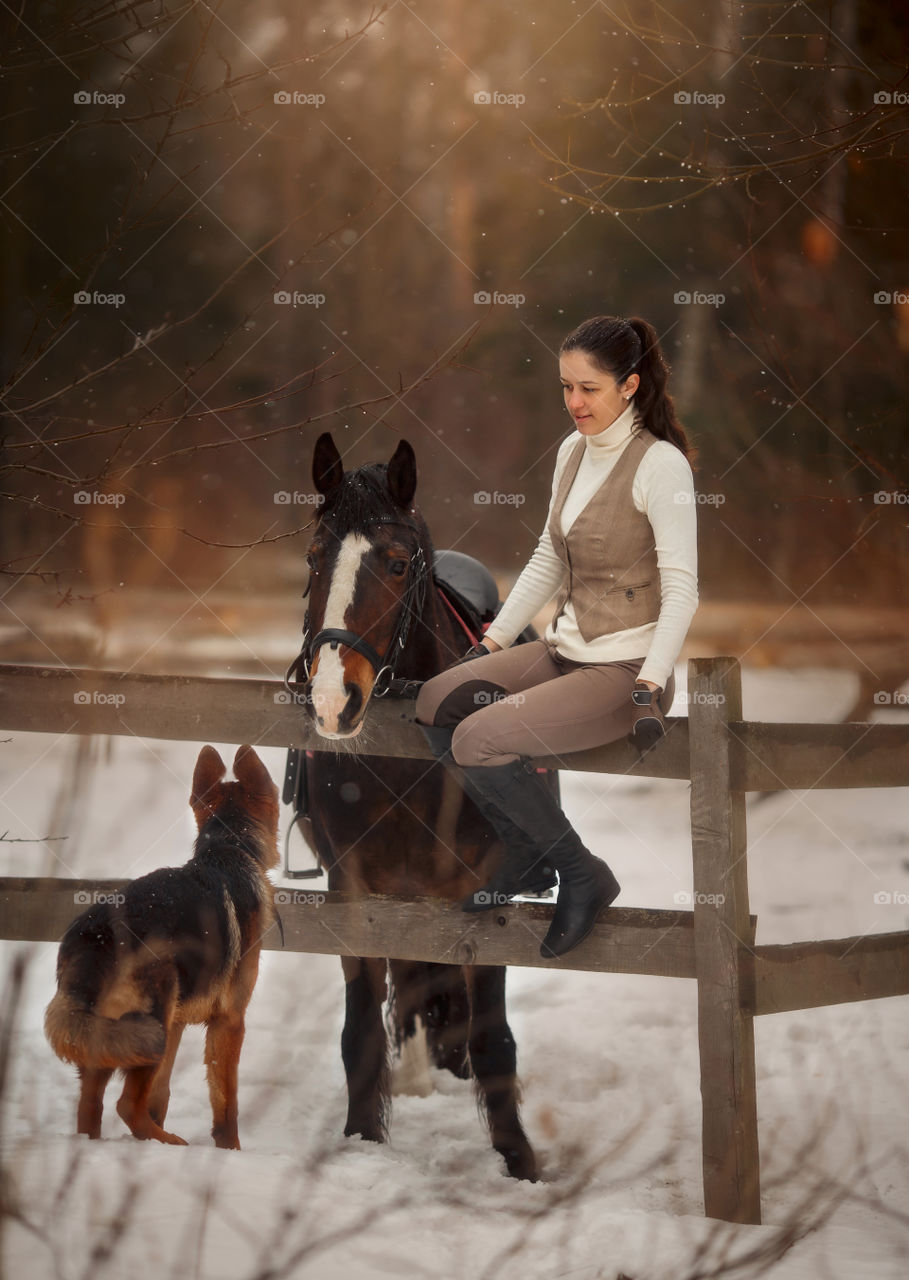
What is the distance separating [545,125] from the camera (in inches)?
424

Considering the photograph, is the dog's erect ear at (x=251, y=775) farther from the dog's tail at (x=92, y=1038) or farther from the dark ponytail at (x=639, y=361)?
the dark ponytail at (x=639, y=361)

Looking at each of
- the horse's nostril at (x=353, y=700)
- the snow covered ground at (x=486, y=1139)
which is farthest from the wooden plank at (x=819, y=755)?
the horse's nostril at (x=353, y=700)

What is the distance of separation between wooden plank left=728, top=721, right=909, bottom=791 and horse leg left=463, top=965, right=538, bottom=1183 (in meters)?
1.28

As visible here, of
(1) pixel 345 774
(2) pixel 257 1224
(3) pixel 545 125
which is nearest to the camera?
(2) pixel 257 1224

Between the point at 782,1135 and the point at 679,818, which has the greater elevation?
the point at 679,818

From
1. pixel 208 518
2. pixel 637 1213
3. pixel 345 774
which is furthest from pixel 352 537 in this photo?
pixel 208 518

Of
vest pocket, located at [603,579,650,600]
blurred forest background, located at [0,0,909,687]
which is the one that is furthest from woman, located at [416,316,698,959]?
blurred forest background, located at [0,0,909,687]

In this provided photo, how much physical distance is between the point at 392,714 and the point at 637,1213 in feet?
5.27

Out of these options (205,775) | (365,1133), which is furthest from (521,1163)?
(205,775)

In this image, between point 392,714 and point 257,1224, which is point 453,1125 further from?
point 257,1224

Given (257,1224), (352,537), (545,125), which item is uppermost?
(545,125)

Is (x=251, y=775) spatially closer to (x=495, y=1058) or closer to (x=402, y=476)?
(x=402, y=476)

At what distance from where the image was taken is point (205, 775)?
358 cm

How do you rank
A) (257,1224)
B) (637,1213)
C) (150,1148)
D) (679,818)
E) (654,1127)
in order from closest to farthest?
1. (257,1224)
2. (150,1148)
3. (637,1213)
4. (654,1127)
5. (679,818)
